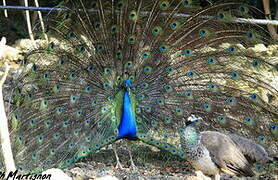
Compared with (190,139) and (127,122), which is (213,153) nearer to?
(190,139)

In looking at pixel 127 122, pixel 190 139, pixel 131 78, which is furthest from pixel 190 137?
pixel 131 78

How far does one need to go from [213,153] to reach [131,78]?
1699 millimetres

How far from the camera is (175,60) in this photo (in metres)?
5.93

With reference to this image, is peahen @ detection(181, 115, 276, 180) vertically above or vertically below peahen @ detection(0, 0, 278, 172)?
below

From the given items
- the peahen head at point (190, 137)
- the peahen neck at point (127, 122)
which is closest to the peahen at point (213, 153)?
the peahen head at point (190, 137)

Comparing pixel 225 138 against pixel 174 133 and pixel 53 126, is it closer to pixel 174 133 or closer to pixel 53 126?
pixel 174 133

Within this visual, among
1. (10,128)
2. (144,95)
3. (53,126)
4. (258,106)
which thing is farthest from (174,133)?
(10,128)

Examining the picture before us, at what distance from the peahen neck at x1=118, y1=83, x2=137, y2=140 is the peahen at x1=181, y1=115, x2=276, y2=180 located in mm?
979

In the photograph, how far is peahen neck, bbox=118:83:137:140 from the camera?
5.72 meters

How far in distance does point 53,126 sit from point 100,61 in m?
0.94

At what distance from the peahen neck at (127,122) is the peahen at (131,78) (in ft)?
0.04

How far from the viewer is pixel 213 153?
465cm

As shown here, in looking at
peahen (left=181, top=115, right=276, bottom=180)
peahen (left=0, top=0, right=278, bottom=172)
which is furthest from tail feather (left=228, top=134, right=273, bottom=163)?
peahen (left=0, top=0, right=278, bottom=172)

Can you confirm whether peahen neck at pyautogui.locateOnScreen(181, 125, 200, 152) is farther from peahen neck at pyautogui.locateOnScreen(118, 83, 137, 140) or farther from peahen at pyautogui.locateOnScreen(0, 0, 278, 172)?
peahen neck at pyautogui.locateOnScreen(118, 83, 137, 140)
